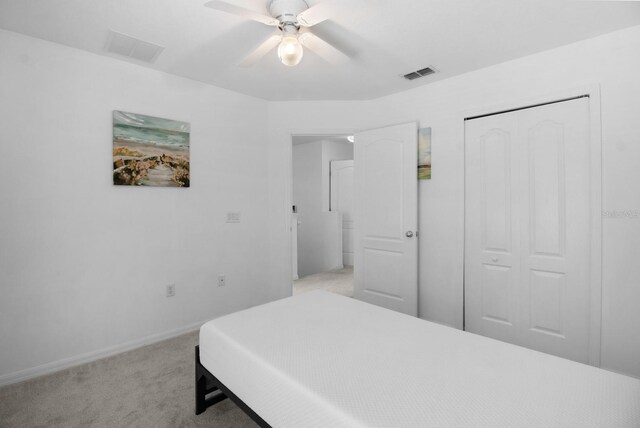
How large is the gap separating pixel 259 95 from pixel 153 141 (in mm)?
1257

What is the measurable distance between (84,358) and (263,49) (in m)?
2.63

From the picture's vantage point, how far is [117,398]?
6.68ft

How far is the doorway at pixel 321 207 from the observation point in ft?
19.8

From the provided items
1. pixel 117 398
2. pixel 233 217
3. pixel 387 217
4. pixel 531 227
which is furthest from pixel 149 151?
pixel 531 227

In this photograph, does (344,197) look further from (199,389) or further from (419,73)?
(199,389)

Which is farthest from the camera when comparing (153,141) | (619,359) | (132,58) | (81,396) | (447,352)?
(153,141)

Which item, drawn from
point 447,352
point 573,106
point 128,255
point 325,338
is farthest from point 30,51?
point 573,106

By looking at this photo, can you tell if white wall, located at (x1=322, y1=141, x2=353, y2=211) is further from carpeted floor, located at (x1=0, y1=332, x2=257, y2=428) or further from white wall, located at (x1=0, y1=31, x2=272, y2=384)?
carpeted floor, located at (x1=0, y1=332, x2=257, y2=428)

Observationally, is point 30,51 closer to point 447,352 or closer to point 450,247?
point 447,352

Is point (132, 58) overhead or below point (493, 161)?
overhead

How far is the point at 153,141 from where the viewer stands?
2865mm

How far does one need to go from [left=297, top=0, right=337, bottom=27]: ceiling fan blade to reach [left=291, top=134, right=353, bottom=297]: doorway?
160 inches

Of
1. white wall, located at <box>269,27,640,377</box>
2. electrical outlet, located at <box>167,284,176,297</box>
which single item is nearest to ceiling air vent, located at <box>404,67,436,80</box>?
white wall, located at <box>269,27,640,377</box>

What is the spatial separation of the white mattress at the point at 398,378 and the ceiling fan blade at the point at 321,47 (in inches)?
65.3
